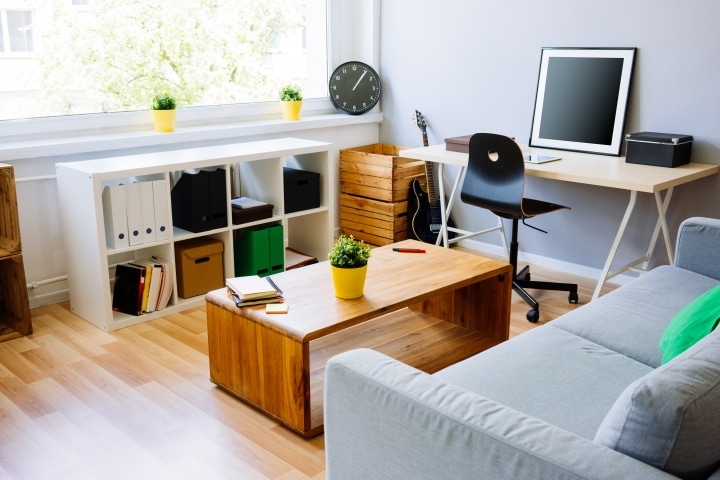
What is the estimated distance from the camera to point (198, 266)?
3.66 metres

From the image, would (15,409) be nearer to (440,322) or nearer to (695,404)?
(440,322)

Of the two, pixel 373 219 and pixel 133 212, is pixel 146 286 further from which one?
pixel 373 219

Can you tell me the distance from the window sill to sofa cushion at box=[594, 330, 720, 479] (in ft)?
9.93

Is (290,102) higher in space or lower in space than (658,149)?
higher

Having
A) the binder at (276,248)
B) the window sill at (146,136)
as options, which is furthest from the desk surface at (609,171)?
the window sill at (146,136)

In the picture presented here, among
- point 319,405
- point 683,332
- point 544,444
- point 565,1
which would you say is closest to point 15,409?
point 319,405

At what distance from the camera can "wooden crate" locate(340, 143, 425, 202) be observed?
4496 mm

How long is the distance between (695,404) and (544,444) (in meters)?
0.26

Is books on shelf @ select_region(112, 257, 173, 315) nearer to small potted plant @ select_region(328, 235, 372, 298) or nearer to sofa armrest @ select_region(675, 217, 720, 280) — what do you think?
small potted plant @ select_region(328, 235, 372, 298)

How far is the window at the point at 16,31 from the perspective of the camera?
11.7 ft

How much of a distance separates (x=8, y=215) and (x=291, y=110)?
1.89 m

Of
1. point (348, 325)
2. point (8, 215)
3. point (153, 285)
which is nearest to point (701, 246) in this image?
point (348, 325)

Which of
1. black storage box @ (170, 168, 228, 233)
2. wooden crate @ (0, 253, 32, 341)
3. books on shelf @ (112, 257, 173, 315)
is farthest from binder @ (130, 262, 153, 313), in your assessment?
wooden crate @ (0, 253, 32, 341)

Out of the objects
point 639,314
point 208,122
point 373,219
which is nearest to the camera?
point 639,314
